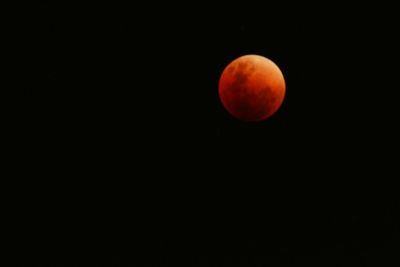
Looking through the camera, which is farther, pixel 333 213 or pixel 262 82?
pixel 333 213

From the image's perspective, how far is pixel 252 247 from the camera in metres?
6.98

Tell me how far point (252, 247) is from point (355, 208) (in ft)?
4.87

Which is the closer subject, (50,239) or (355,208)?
(50,239)

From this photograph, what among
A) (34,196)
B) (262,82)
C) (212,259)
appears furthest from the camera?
(212,259)

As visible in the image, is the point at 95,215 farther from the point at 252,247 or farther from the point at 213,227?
the point at 252,247

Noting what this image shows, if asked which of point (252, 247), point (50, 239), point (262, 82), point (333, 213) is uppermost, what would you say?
point (333, 213)

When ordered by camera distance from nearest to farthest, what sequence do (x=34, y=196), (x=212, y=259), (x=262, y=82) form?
(x=262, y=82)
(x=34, y=196)
(x=212, y=259)

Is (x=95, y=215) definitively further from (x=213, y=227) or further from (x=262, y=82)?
(x=262, y=82)

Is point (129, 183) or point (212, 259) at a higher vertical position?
point (129, 183)

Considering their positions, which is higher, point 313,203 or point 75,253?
point 313,203

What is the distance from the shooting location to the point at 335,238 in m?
6.98

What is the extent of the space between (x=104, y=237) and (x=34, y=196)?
1.04m

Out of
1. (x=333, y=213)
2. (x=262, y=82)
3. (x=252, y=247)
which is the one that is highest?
(x=333, y=213)

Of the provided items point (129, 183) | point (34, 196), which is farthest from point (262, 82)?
point (34, 196)
